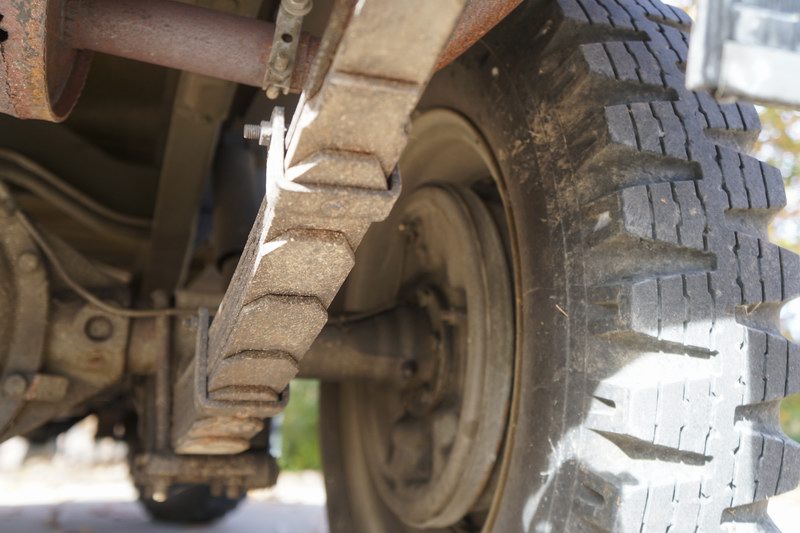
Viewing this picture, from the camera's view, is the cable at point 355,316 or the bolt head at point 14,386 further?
the cable at point 355,316

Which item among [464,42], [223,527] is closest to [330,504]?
[464,42]

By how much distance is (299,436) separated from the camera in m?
9.28

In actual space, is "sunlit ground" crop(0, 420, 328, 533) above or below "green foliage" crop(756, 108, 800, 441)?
below

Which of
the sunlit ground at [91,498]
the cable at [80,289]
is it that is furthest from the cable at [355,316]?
the sunlit ground at [91,498]

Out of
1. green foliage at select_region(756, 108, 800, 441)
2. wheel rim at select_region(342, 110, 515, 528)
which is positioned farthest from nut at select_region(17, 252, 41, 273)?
green foliage at select_region(756, 108, 800, 441)

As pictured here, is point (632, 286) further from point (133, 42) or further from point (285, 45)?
point (133, 42)

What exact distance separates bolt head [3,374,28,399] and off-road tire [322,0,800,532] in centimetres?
116

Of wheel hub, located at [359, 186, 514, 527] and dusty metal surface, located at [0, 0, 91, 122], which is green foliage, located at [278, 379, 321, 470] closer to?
wheel hub, located at [359, 186, 514, 527]

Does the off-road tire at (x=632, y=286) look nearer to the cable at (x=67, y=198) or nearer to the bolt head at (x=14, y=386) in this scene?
the bolt head at (x=14, y=386)

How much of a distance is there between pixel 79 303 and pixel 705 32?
1761 mm

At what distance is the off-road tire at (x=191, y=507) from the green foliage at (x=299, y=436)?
4.19 meters

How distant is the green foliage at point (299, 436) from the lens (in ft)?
29.5

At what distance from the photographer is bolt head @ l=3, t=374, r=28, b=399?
2.00 m

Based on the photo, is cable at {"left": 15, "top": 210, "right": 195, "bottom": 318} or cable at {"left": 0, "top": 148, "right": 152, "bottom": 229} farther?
cable at {"left": 0, "top": 148, "right": 152, "bottom": 229}
